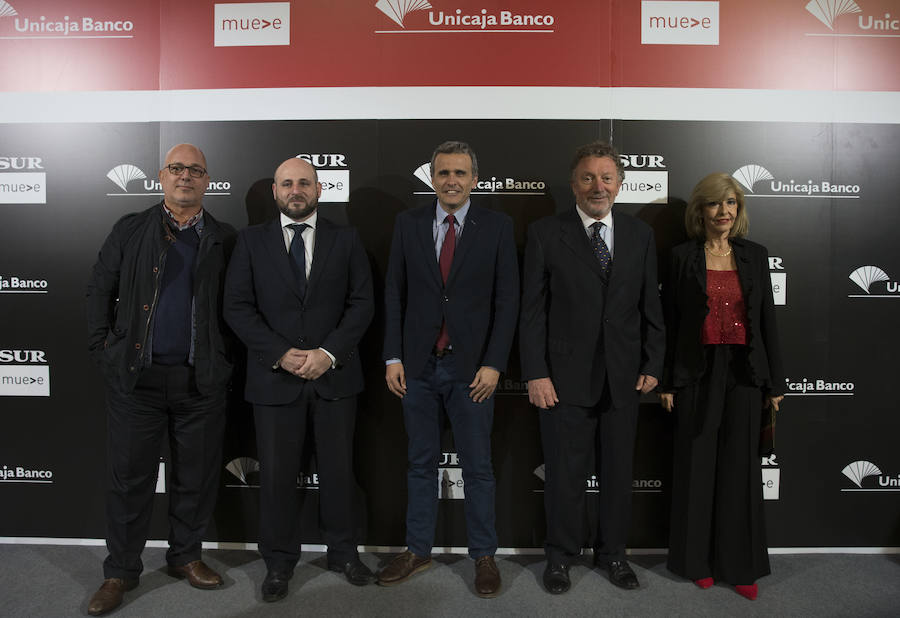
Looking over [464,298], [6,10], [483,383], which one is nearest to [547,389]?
[483,383]

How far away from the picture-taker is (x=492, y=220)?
2734 millimetres

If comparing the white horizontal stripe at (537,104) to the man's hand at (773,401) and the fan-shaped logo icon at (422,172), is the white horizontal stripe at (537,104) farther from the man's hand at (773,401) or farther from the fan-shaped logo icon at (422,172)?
the man's hand at (773,401)

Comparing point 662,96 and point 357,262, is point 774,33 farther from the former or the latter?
point 357,262

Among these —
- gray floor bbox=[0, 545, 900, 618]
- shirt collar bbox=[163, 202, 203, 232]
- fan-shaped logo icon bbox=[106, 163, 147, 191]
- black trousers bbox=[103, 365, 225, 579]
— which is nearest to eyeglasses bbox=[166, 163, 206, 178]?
shirt collar bbox=[163, 202, 203, 232]

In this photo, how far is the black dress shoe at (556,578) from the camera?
2.75 meters

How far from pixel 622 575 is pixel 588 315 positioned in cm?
132

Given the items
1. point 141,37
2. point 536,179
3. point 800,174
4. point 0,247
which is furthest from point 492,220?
point 0,247

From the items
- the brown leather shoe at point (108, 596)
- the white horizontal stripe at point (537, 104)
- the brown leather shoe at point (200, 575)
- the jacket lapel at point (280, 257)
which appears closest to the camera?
the brown leather shoe at point (108, 596)

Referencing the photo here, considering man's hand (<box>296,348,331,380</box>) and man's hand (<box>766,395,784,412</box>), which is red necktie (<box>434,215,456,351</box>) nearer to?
man's hand (<box>296,348,331,380</box>)

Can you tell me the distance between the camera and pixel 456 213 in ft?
9.07

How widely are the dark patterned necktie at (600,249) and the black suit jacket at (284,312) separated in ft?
3.81

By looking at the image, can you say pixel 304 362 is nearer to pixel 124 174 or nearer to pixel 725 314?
pixel 124 174

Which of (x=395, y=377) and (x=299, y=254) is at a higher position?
(x=299, y=254)

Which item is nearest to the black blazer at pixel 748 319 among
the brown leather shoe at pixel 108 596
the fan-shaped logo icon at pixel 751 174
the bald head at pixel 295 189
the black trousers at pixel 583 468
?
the black trousers at pixel 583 468
